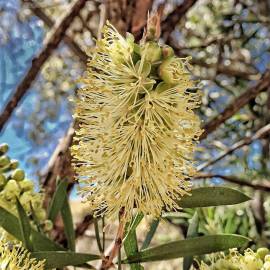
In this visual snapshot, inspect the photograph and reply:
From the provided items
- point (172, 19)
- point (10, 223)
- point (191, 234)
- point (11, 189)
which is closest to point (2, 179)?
point (11, 189)

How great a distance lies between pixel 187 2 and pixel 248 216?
0.56 meters

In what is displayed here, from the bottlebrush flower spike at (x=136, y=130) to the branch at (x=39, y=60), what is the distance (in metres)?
0.84

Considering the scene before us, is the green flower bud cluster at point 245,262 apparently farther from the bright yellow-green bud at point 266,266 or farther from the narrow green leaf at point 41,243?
the narrow green leaf at point 41,243

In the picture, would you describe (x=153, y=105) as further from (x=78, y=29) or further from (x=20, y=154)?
(x=20, y=154)

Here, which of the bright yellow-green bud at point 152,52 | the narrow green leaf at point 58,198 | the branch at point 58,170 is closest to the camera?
the bright yellow-green bud at point 152,52

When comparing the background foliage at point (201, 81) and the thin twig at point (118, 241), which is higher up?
the background foliage at point (201, 81)

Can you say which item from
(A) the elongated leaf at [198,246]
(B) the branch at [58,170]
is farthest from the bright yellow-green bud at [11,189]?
(B) the branch at [58,170]

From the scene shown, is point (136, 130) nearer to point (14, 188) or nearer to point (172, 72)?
point (172, 72)

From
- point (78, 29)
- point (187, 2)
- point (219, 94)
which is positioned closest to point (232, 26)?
point (219, 94)

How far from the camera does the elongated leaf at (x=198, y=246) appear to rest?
711 millimetres

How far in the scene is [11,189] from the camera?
879 mm

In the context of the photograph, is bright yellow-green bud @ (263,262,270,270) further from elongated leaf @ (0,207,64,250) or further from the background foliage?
the background foliage

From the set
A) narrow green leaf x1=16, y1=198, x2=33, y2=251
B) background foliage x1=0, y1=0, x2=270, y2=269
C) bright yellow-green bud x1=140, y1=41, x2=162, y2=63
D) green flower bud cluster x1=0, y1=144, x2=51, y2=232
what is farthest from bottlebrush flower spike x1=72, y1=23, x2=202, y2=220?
background foliage x1=0, y1=0, x2=270, y2=269

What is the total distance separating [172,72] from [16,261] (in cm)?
27
